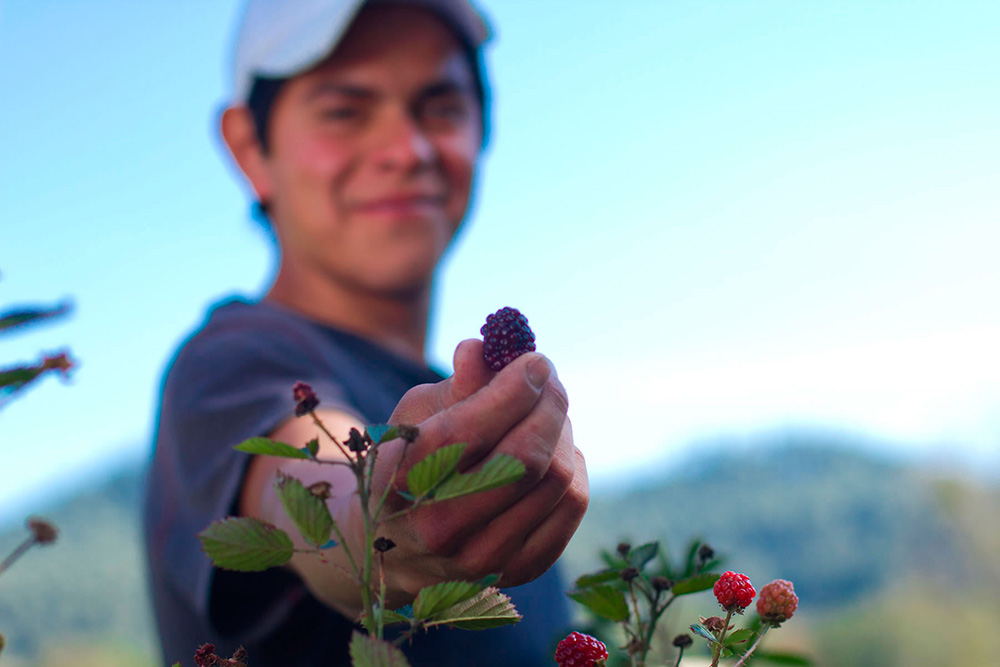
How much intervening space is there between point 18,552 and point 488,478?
313 millimetres

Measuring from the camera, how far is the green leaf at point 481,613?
47 centimetres

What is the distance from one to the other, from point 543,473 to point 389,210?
4.25ft

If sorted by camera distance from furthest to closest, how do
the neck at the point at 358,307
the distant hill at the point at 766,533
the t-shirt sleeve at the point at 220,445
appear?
1. the distant hill at the point at 766,533
2. the neck at the point at 358,307
3. the t-shirt sleeve at the point at 220,445

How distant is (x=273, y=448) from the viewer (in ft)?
1.48

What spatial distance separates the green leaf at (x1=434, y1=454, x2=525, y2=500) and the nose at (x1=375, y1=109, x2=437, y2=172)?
135 centimetres

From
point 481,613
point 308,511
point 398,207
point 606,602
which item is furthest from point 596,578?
point 398,207

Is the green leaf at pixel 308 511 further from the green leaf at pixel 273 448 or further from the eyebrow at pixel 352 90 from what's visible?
the eyebrow at pixel 352 90

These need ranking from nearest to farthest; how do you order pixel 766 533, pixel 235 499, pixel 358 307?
pixel 235 499 → pixel 358 307 → pixel 766 533

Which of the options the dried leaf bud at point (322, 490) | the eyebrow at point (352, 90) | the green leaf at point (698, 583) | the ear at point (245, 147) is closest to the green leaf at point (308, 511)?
the dried leaf bud at point (322, 490)

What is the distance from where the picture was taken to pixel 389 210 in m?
1.71

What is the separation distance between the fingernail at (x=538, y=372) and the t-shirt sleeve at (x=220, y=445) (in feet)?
1.83

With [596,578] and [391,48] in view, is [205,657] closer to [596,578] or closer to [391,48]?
[596,578]

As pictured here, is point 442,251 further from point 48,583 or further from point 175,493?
point 48,583

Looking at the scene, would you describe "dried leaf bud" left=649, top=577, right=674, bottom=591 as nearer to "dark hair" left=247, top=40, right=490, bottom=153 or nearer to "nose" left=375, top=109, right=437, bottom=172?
"nose" left=375, top=109, right=437, bottom=172
